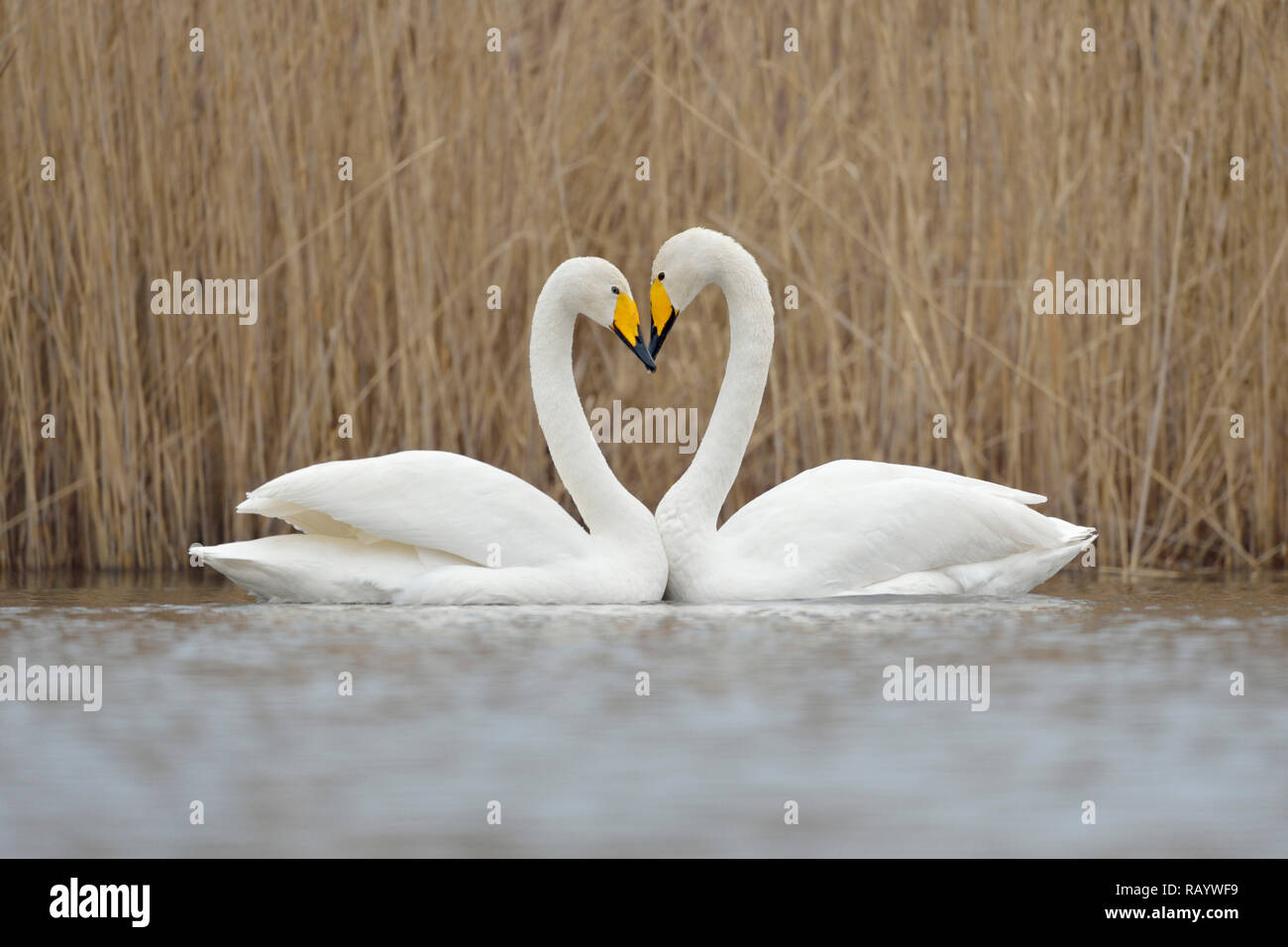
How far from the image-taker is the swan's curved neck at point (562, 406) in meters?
6.49

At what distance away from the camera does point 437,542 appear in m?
6.02

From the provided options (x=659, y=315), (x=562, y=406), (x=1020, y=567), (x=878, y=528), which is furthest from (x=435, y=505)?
(x=1020, y=567)

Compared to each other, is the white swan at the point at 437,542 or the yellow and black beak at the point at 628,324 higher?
the yellow and black beak at the point at 628,324

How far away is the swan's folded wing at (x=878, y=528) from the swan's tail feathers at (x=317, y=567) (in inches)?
43.1

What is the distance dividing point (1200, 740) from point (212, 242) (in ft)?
16.5

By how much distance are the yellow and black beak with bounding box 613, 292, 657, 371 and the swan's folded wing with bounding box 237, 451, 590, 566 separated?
642 mm

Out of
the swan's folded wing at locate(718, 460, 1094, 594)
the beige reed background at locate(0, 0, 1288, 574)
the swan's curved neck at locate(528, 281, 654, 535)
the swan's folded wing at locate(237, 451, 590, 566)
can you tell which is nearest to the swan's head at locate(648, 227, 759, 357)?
the swan's curved neck at locate(528, 281, 654, 535)

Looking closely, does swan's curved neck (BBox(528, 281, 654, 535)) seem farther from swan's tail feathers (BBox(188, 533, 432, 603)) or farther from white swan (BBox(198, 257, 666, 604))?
swan's tail feathers (BBox(188, 533, 432, 603))

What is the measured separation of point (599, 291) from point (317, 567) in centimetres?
133

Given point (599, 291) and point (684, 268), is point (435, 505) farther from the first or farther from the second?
point (684, 268)

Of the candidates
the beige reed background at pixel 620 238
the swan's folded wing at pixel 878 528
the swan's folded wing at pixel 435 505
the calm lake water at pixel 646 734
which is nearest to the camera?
the calm lake water at pixel 646 734

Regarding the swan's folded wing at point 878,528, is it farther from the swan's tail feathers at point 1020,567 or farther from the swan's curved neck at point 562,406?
the swan's curved neck at point 562,406

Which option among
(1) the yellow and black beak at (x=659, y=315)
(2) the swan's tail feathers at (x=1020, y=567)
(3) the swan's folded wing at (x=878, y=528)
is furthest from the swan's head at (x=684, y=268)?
(2) the swan's tail feathers at (x=1020, y=567)

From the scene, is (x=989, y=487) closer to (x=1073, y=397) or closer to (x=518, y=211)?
(x=1073, y=397)
